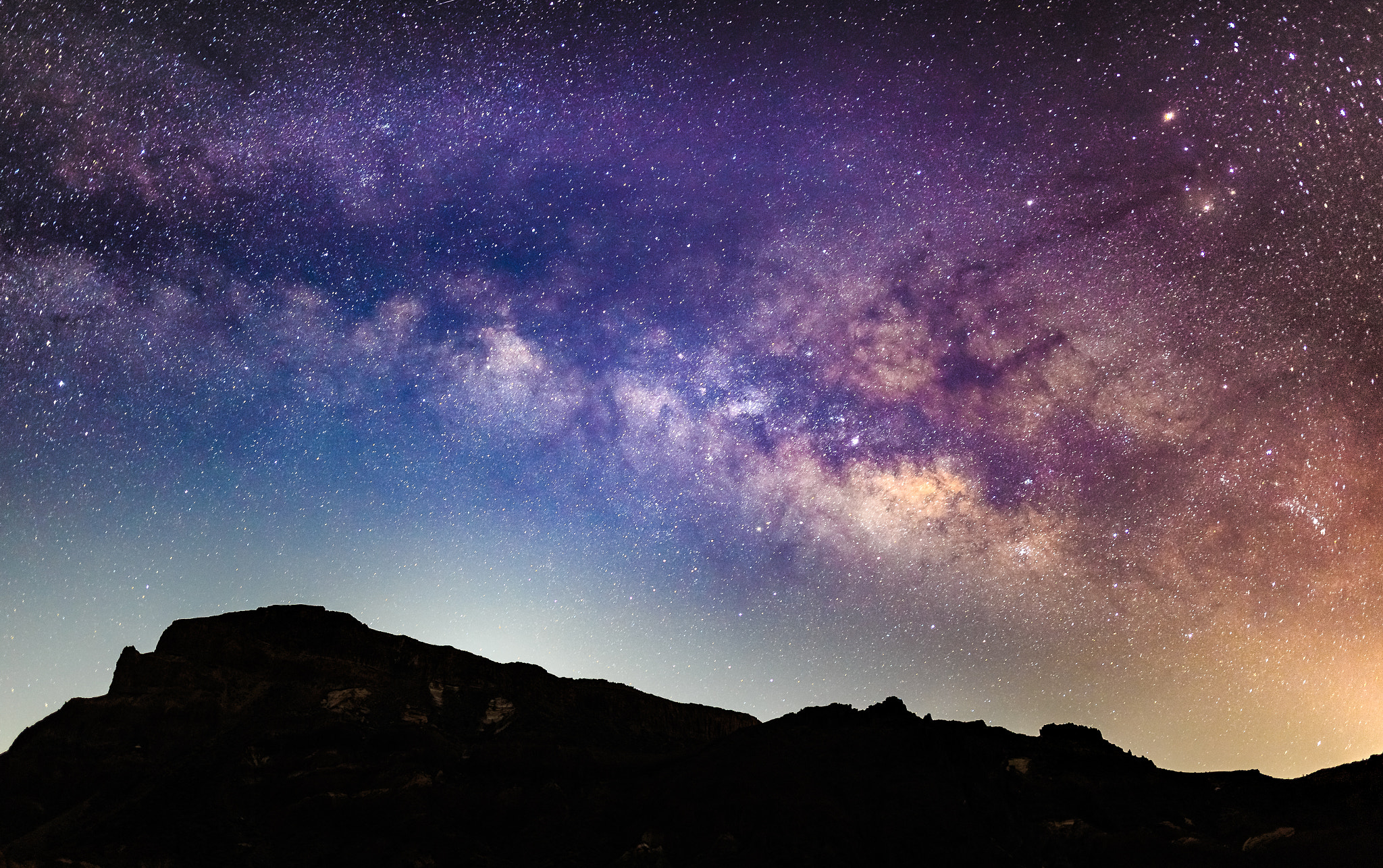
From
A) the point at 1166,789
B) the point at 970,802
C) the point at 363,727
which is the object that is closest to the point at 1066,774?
the point at 1166,789

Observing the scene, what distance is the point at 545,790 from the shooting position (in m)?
53.2

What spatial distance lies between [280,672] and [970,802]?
162 feet

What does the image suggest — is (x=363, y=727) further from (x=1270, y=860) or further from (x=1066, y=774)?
(x=1270, y=860)

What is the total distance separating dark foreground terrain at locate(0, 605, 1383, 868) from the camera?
44.4 metres

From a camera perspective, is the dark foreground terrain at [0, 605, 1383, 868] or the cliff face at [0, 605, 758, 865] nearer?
the dark foreground terrain at [0, 605, 1383, 868]

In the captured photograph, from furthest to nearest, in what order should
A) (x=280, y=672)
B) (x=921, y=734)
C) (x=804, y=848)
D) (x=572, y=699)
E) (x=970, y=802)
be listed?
1. (x=572, y=699)
2. (x=280, y=672)
3. (x=921, y=734)
4. (x=970, y=802)
5. (x=804, y=848)

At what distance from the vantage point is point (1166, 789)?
53.5 m

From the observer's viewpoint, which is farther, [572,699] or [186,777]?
[572,699]

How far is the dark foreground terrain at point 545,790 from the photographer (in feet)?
146

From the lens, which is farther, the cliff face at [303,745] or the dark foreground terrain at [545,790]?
the cliff face at [303,745]

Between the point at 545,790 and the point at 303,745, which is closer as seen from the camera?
the point at 545,790

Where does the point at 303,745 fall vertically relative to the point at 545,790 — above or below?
above

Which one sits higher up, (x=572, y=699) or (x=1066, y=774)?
(x=572, y=699)

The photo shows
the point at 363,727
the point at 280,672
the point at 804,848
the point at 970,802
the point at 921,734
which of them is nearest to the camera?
the point at 804,848
